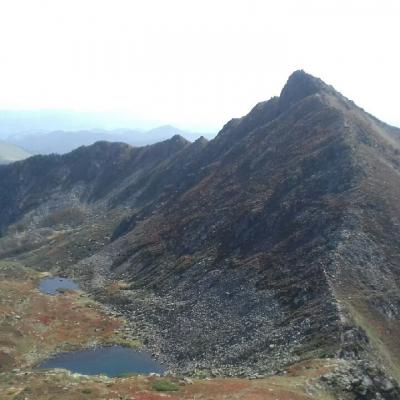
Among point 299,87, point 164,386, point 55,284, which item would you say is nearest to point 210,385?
point 164,386

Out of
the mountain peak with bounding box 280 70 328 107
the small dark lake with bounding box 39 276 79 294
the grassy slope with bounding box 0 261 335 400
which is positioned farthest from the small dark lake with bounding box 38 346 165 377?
the mountain peak with bounding box 280 70 328 107

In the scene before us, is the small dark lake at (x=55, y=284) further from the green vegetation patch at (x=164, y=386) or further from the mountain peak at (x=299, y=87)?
the mountain peak at (x=299, y=87)

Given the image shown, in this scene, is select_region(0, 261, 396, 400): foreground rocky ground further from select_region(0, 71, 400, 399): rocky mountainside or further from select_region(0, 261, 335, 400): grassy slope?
select_region(0, 71, 400, 399): rocky mountainside

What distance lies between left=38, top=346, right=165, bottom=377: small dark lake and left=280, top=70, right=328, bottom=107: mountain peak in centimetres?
10594

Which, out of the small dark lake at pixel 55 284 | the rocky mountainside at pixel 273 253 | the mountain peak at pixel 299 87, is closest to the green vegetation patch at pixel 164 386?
the rocky mountainside at pixel 273 253

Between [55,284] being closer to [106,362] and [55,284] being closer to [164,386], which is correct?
[106,362]

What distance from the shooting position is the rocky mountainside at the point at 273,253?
6931 cm

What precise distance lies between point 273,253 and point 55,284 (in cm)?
6209

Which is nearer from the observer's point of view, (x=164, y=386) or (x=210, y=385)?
(x=164, y=386)

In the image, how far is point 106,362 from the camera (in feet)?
268

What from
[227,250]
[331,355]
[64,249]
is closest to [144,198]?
[64,249]

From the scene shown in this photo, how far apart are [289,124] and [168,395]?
10870 centimetres

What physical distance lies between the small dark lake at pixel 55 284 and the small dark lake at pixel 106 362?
129ft

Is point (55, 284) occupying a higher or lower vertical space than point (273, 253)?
lower
